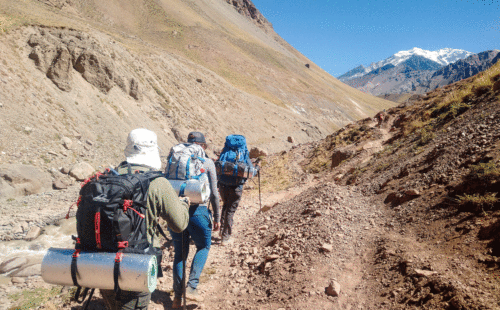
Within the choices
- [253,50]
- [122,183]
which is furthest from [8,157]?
[253,50]

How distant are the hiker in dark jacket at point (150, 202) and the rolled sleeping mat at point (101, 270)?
0.26 meters

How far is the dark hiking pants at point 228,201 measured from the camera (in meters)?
5.43

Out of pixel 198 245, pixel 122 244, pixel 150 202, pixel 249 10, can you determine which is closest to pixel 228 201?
pixel 198 245

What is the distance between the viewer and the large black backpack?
202 centimetres

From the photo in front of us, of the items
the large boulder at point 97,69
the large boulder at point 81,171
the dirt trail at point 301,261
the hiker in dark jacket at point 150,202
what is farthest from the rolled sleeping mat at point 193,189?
the large boulder at point 97,69

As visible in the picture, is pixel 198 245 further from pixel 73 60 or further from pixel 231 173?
pixel 73 60

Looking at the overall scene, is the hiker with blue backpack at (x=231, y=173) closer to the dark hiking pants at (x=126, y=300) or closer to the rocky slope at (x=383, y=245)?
the rocky slope at (x=383, y=245)

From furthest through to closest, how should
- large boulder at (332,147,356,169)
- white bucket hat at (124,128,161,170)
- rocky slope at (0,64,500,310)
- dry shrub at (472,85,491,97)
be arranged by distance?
large boulder at (332,147,356,169)
dry shrub at (472,85,491,97)
rocky slope at (0,64,500,310)
white bucket hat at (124,128,161,170)

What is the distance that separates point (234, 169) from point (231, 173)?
9cm

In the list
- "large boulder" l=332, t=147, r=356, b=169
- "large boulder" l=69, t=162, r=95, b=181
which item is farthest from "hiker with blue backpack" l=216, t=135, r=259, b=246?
"large boulder" l=69, t=162, r=95, b=181

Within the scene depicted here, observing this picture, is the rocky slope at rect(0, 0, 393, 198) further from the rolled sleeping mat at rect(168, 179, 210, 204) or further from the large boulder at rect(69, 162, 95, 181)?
the rolled sleeping mat at rect(168, 179, 210, 204)

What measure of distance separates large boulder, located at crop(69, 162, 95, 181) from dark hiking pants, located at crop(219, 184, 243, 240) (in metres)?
7.96

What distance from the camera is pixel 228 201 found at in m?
5.48

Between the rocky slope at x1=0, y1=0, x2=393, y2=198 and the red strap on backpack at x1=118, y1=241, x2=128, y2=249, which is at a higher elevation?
the rocky slope at x1=0, y1=0, x2=393, y2=198
